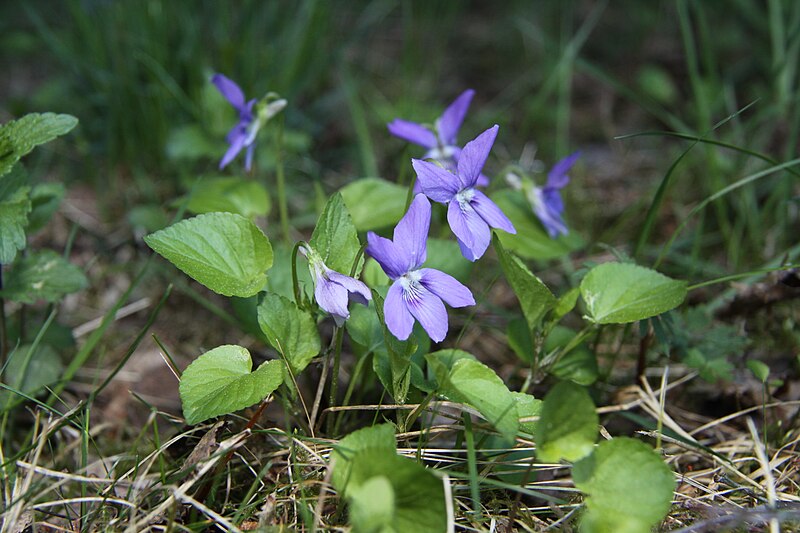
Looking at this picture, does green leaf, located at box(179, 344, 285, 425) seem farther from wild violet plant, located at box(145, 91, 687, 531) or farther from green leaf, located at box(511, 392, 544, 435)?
green leaf, located at box(511, 392, 544, 435)

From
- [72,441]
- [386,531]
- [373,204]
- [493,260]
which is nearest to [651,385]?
[493,260]

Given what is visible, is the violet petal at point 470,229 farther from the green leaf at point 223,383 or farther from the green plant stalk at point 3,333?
the green plant stalk at point 3,333

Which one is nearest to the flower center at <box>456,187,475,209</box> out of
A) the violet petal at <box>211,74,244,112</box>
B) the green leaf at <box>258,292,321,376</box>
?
the green leaf at <box>258,292,321,376</box>

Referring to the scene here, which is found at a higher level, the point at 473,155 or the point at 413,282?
the point at 473,155

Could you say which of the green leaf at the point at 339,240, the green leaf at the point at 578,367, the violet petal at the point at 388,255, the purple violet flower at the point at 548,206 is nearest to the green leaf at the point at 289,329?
the green leaf at the point at 339,240

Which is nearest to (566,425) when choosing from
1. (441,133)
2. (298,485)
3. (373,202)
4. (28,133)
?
(298,485)

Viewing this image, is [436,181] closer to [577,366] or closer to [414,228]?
[414,228]
